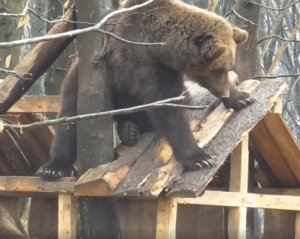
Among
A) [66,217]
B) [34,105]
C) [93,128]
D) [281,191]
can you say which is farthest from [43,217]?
[281,191]

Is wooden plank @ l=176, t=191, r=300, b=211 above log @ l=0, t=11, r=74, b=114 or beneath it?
beneath

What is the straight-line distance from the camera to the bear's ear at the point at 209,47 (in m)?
6.90

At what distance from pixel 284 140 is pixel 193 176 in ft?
6.18

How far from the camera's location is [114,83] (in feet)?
22.6

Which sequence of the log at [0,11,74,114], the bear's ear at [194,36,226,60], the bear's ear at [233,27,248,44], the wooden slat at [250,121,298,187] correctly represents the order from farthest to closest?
the wooden slat at [250,121,298,187]
the bear's ear at [233,27,248,44]
the log at [0,11,74,114]
the bear's ear at [194,36,226,60]

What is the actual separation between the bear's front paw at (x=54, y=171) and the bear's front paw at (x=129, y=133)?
635 millimetres

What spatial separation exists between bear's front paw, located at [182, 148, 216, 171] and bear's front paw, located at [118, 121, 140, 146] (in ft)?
2.70

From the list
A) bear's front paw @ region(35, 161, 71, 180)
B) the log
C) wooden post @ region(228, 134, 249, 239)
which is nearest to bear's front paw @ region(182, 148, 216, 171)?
wooden post @ region(228, 134, 249, 239)

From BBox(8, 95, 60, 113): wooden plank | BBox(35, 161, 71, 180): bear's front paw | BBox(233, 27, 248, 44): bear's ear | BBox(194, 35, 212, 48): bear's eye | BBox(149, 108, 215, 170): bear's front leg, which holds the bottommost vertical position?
BBox(35, 161, 71, 180): bear's front paw

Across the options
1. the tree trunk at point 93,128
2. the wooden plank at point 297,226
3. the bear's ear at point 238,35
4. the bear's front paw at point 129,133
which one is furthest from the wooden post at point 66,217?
the wooden plank at point 297,226

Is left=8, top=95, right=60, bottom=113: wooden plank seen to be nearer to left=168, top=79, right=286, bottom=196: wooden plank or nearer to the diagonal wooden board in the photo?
the diagonal wooden board

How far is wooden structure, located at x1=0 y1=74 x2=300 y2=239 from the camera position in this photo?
597 cm

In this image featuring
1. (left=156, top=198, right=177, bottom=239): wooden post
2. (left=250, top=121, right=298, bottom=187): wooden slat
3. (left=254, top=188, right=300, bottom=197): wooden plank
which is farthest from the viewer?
(left=254, top=188, right=300, bottom=197): wooden plank

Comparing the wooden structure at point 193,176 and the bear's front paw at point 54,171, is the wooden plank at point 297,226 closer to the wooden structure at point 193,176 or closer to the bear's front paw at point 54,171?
the wooden structure at point 193,176
